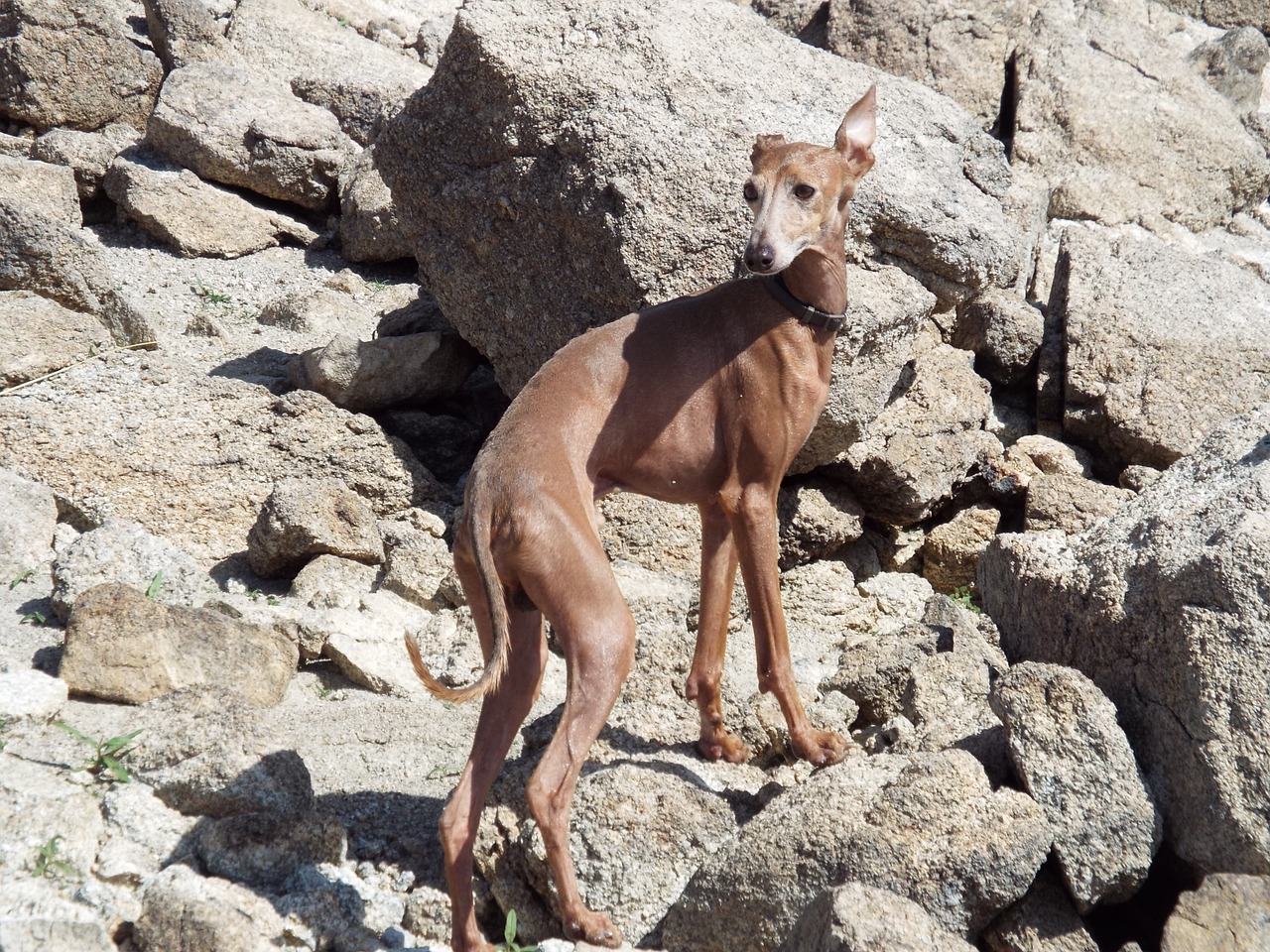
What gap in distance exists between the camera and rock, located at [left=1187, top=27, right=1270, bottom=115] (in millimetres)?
11828

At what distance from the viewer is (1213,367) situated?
8.34 metres

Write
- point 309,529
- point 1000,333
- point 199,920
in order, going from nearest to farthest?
point 199,920, point 309,529, point 1000,333

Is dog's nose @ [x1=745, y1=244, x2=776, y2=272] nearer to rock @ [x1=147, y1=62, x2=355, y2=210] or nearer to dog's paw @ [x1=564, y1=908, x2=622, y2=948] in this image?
dog's paw @ [x1=564, y1=908, x2=622, y2=948]

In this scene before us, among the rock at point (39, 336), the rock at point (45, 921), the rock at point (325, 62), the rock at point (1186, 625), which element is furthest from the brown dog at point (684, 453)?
the rock at point (325, 62)

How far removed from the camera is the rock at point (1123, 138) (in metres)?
10.8

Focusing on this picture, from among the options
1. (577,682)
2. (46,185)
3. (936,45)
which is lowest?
(46,185)

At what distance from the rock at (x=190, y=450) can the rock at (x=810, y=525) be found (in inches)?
82.9

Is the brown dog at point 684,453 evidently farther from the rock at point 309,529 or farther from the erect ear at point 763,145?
the rock at point 309,529

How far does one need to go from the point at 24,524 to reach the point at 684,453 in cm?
380

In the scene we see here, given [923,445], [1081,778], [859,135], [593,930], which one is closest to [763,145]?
[859,135]

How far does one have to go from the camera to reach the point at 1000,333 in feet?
28.7

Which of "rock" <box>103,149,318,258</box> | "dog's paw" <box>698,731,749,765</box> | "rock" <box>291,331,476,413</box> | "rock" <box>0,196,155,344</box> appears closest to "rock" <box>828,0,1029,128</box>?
"rock" <box>291,331,476,413</box>

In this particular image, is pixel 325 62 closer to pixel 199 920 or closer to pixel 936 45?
pixel 936 45

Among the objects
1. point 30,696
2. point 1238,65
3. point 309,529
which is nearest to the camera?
point 30,696
